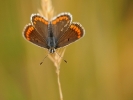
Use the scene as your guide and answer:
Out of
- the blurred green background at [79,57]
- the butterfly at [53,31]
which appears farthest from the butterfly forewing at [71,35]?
the blurred green background at [79,57]

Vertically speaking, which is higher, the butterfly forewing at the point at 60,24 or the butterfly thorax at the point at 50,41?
the butterfly forewing at the point at 60,24

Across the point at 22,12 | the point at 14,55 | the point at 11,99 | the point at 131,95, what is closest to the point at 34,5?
the point at 22,12

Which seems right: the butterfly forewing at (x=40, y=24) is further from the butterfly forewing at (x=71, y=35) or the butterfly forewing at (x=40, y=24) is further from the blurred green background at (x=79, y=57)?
the blurred green background at (x=79, y=57)

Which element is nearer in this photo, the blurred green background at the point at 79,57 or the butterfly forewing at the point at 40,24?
the butterfly forewing at the point at 40,24

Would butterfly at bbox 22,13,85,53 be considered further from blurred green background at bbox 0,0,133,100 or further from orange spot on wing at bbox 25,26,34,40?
blurred green background at bbox 0,0,133,100

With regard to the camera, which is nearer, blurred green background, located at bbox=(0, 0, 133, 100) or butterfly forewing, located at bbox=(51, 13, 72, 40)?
butterfly forewing, located at bbox=(51, 13, 72, 40)

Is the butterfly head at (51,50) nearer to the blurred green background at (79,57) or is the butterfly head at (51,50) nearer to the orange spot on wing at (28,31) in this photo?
the orange spot on wing at (28,31)

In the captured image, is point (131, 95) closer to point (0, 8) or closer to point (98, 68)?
point (98, 68)

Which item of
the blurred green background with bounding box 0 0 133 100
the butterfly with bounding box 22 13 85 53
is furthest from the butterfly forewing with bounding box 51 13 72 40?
the blurred green background with bounding box 0 0 133 100
